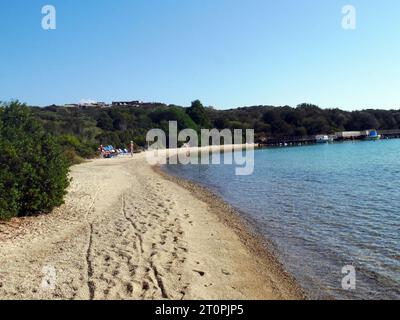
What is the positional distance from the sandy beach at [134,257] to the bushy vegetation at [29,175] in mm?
475

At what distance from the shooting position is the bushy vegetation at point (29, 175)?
10.8m

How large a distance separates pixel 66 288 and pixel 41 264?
1.48 metres

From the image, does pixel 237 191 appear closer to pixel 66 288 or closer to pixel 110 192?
pixel 110 192

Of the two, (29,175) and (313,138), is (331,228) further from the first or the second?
(313,138)

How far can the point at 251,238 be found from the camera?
1176cm

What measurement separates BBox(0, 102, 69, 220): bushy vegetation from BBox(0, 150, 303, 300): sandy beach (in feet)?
1.56

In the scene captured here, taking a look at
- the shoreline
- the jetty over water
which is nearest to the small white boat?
the jetty over water

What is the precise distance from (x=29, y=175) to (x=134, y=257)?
5.35 meters

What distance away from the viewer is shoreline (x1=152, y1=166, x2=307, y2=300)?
841 centimetres

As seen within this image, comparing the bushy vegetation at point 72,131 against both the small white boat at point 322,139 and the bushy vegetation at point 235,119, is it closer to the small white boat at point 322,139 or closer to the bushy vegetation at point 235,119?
the bushy vegetation at point 235,119

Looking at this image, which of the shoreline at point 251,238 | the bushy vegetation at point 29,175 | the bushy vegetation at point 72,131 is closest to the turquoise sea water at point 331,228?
the shoreline at point 251,238

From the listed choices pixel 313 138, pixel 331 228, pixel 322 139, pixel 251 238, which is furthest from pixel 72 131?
pixel 322 139

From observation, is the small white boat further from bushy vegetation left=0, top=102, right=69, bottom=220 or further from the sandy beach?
bushy vegetation left=0, top=102, right=69, bottom=220
